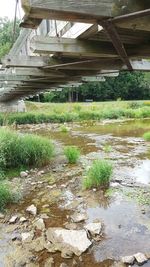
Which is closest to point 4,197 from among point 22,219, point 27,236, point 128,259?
point 22,219

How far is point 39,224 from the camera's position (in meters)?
5.26

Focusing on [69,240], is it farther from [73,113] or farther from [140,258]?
[73,113]

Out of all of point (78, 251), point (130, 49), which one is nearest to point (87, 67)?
point (130, 49)

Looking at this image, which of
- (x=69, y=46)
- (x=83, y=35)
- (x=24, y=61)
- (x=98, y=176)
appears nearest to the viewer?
(x=83, y=35)

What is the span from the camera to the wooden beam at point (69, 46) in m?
Answer: 4.45

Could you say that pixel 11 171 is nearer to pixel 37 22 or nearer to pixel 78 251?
pixel 78 251

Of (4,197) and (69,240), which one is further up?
(4,197)

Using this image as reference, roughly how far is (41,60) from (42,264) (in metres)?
3.58

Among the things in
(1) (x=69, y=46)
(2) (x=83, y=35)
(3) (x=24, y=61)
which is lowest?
(3) (x=24, y=61)

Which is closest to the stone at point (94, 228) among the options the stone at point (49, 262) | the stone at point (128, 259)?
the stone at point (128, 259)

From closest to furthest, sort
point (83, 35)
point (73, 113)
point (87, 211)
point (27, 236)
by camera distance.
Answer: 1. point (83, 35)
2. point (27, 236)
3. point (87, 211)
4. point (73, 113)

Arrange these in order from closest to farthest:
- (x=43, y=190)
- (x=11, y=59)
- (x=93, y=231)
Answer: (x=93, y=231) < (x=11, y=59) < (x=43, y=190)

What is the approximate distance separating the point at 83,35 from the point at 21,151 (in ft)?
15.7

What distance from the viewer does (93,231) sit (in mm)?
4973
